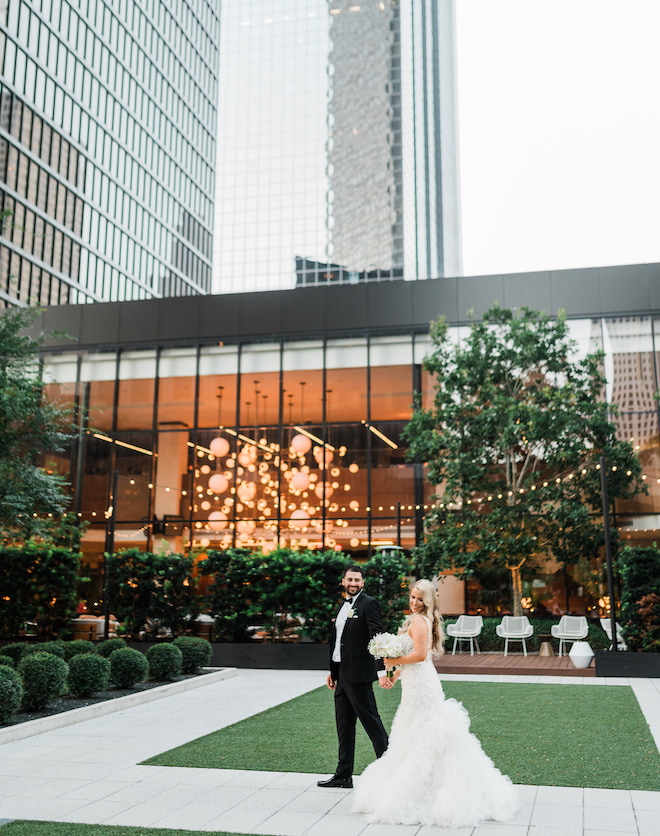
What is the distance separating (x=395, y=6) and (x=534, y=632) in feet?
423

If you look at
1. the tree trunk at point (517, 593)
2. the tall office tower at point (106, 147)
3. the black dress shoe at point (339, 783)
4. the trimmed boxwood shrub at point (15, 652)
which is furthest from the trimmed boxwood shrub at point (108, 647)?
the tall office tower at point (106, 147)

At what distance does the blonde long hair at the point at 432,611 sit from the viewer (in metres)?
6.56

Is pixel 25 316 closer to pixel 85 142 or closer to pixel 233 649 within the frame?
pixel 233 649

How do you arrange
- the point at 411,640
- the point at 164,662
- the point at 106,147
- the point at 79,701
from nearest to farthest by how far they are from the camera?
the point at 411,640 < the point at 79,701 < the point at 164,662 < the point at 106,147

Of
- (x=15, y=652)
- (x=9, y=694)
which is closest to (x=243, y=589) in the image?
(x=15, y=652)

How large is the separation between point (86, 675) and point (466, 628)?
35.4 ft

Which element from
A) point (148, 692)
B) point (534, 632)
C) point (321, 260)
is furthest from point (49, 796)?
point (321, 260)

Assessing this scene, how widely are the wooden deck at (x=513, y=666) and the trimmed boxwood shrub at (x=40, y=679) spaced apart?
810cm

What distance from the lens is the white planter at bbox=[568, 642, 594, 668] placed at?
1661 centimetres

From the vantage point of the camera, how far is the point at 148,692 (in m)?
12.5

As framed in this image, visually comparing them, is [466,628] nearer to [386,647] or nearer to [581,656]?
[581,656]

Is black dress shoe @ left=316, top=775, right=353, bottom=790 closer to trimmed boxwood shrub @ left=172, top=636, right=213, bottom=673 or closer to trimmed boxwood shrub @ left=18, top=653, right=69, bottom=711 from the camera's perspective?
trimmed boxwood shrub @ left=18, top=653, right=69, bottom=711

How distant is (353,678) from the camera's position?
699 centimetres

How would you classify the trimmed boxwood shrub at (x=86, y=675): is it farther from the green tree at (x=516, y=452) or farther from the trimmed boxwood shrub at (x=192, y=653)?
the green tree at (x=516, y=452)
